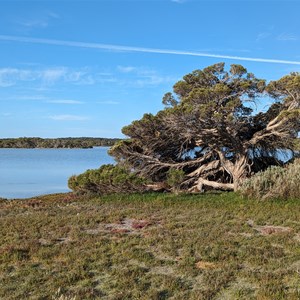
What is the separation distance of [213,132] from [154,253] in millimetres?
10365

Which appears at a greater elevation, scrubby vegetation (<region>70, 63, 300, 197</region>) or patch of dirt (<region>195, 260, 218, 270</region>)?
scrubby vegetation (<region>70, 63, 300, 197</region>)

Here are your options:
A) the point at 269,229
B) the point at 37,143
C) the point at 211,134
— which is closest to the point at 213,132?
the point at 211,134

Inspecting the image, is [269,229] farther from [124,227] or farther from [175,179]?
[175,179]

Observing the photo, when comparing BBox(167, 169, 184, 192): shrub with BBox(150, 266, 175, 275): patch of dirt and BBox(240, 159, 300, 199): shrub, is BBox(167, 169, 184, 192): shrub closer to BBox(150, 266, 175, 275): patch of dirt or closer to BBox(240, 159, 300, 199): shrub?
BBox(240, 159, 300, 199): shrub

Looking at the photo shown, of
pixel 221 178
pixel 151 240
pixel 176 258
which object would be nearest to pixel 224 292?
pixel 176 258

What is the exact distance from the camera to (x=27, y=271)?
23.0 ft

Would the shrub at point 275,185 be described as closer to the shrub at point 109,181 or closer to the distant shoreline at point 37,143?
the shrub at point 109,181

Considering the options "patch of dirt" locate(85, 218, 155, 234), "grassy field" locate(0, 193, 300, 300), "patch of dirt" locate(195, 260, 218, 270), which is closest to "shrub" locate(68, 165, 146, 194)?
"grassy field" locate(0, 193, 300, 300)

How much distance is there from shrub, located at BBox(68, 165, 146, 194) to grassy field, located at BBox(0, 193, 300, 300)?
140 inches

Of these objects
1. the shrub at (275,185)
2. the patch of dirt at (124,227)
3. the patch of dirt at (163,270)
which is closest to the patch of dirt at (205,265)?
the patch of dirt at (163,270)

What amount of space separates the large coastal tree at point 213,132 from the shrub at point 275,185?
2309 millimetres

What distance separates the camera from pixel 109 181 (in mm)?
17406

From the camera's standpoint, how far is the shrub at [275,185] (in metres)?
14.3

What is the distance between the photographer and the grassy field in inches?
240
